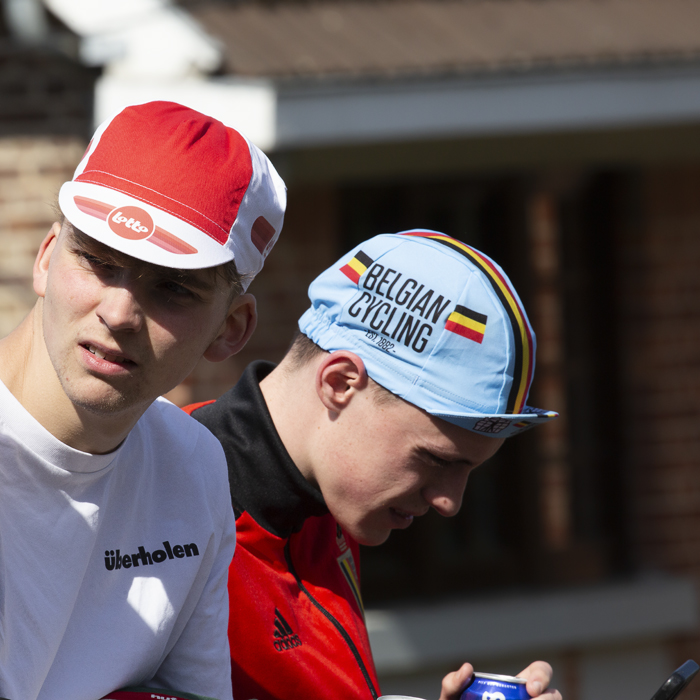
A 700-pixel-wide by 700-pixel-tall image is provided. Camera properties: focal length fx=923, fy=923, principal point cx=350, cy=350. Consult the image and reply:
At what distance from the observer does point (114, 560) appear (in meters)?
1.57

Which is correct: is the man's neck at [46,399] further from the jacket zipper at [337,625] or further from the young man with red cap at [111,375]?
the jacket zipper at [337,625]

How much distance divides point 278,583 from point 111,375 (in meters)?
0.74

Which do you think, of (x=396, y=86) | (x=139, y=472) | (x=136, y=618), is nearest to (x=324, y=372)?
(x=139, y=472)

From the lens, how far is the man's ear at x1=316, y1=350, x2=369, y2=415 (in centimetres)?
199

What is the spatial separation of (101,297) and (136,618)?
559mm

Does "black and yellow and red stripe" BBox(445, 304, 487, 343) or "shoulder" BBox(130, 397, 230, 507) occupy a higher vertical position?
"black and yellow and red stripe" BBox(445, 304, 487, 343)

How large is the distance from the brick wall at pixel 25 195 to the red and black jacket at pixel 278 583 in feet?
7.66

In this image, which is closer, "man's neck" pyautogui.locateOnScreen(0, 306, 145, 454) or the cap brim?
"man's neck" pyautogui.locateOnScreen(0, 306, 145, 454)

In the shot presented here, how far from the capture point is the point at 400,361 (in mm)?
1957

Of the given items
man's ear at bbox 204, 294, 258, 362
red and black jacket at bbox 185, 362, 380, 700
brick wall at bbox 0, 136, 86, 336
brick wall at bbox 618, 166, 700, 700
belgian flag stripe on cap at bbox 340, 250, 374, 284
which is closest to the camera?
man's ear at bbox 204, 294, 258, 362

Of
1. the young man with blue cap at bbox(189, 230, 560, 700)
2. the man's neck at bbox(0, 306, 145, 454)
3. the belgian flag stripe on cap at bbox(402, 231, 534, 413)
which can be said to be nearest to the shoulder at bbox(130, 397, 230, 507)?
the man's neck at bbox(0, 306, 145, 454)

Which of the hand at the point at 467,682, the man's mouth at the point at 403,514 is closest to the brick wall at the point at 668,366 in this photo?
the man's mouth at the point at 403,514

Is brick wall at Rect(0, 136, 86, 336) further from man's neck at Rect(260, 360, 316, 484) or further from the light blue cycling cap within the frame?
the light blue cycling cap

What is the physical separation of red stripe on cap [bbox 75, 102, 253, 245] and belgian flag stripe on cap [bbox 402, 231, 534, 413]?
64 cm
